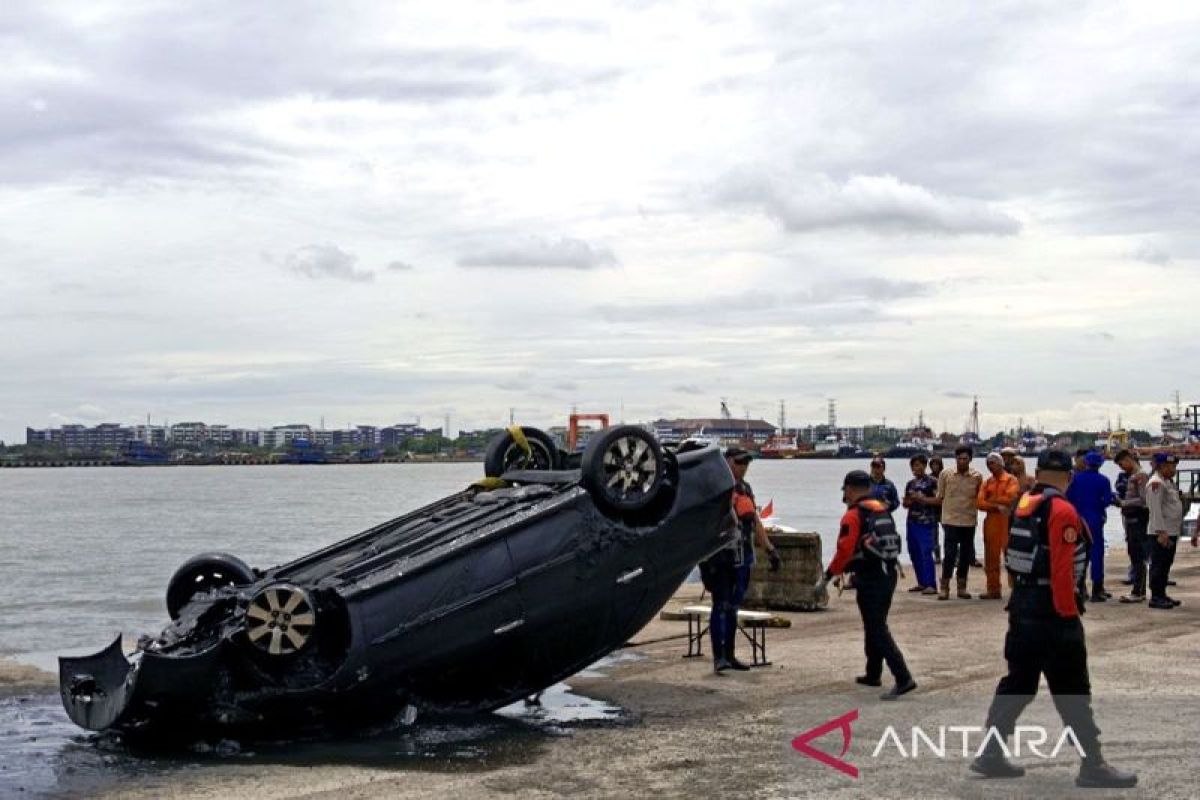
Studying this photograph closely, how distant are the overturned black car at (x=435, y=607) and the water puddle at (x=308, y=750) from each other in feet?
0.54

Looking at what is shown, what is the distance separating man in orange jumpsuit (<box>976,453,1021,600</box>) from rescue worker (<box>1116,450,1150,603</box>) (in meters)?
1.45

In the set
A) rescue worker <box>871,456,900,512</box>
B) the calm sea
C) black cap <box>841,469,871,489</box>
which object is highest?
black cap <box>841,469,871,489</box>

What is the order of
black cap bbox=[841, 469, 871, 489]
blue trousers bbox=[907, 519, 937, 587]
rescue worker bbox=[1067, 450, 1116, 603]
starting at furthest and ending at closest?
1. blue trousers bbox=[907, 519, 937, 587]
2. rescue worker bbox=[1067, 450, 1116, 603]
3. black cap bbox=[841, 469, 871, 489]

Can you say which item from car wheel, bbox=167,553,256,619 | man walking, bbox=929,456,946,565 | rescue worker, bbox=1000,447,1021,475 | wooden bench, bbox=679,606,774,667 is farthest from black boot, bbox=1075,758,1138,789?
man walking, bbox=929,456,946,565

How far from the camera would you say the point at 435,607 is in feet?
32.2

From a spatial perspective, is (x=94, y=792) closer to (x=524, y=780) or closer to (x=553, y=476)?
(x=524, y=780)

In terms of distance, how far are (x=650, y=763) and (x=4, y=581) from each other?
2535cm

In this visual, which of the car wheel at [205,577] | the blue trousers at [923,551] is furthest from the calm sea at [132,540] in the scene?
the blue trousers at [923,551]

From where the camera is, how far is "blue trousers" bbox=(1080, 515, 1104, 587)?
53.8ft

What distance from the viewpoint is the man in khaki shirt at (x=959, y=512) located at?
16.8 m

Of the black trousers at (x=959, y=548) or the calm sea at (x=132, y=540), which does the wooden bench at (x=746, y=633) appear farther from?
the calm sea at (x=132, y=540)

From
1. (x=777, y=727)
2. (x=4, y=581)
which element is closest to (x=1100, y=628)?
(x=777, y=727)

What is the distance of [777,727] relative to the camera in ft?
32.2

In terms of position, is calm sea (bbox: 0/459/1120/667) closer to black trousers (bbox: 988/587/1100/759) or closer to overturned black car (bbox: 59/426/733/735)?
overturned black car (bbox: 59/426/733/735)
